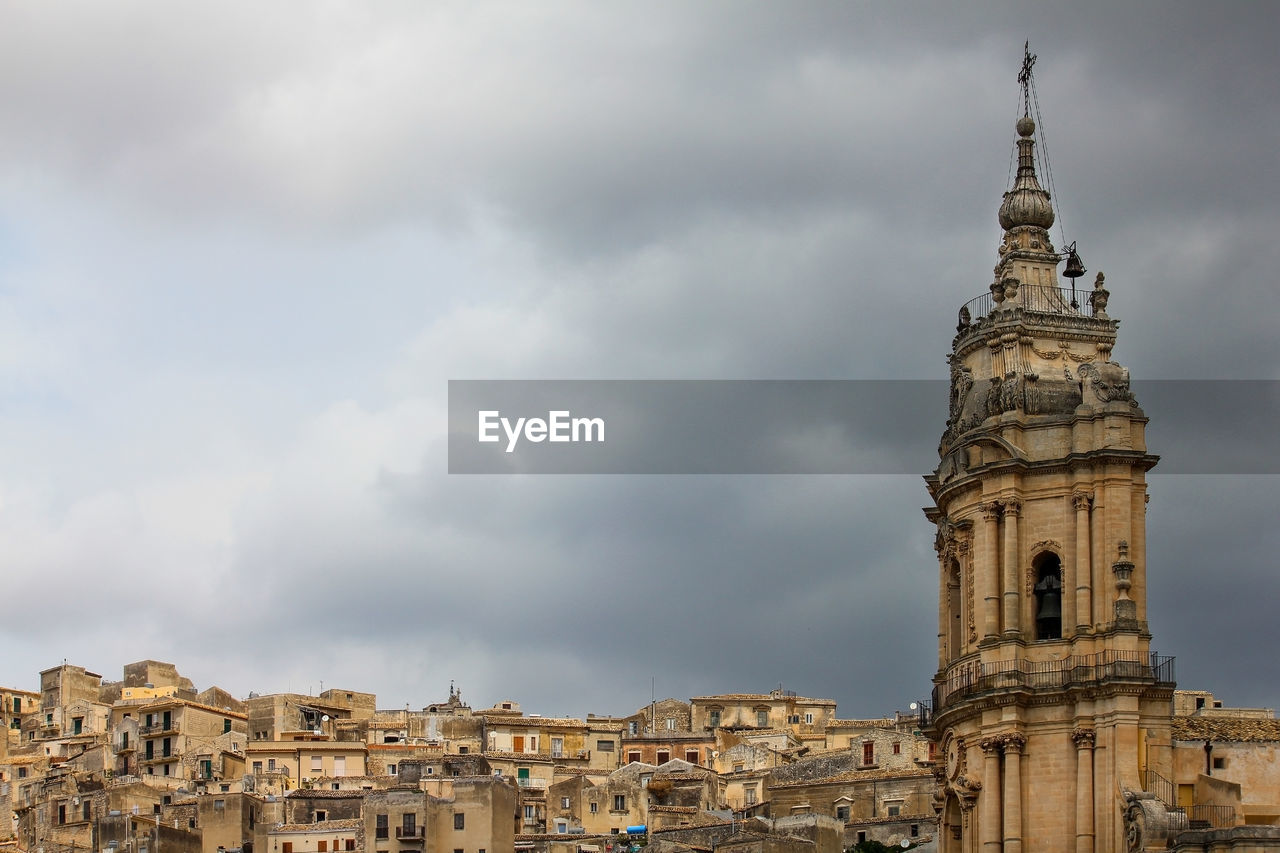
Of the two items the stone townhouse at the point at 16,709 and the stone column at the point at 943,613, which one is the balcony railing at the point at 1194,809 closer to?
the stone column at the point at 943,613

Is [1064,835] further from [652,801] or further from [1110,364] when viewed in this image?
[652,801]

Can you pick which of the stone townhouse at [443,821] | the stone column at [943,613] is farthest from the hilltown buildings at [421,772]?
the stone column at [943,613]

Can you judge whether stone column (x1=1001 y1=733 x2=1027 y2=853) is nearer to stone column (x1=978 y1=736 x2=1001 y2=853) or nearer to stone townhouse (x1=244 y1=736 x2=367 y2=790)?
stone column (x1=978 y1=736 x2=1001 y2=853)

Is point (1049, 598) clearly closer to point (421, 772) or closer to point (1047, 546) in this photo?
point (1047, 546)

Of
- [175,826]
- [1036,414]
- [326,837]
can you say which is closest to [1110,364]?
[1036,414]

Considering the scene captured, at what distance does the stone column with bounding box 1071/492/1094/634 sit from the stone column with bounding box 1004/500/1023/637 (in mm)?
1392

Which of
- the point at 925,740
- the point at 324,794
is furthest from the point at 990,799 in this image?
the point at 324,794

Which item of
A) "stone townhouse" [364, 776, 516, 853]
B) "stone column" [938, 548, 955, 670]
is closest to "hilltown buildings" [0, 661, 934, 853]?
"stone townhouse" [364, 776, 516, 853]

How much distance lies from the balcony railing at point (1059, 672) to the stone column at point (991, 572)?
94cm

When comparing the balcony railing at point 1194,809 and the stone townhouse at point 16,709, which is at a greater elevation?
the stone townhouse at point 16,709

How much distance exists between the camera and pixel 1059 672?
2212 inches

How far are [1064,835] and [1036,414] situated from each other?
31.8 ft

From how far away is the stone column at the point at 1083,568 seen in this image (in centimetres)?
5625

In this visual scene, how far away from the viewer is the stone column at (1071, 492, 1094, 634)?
56.2 meters
